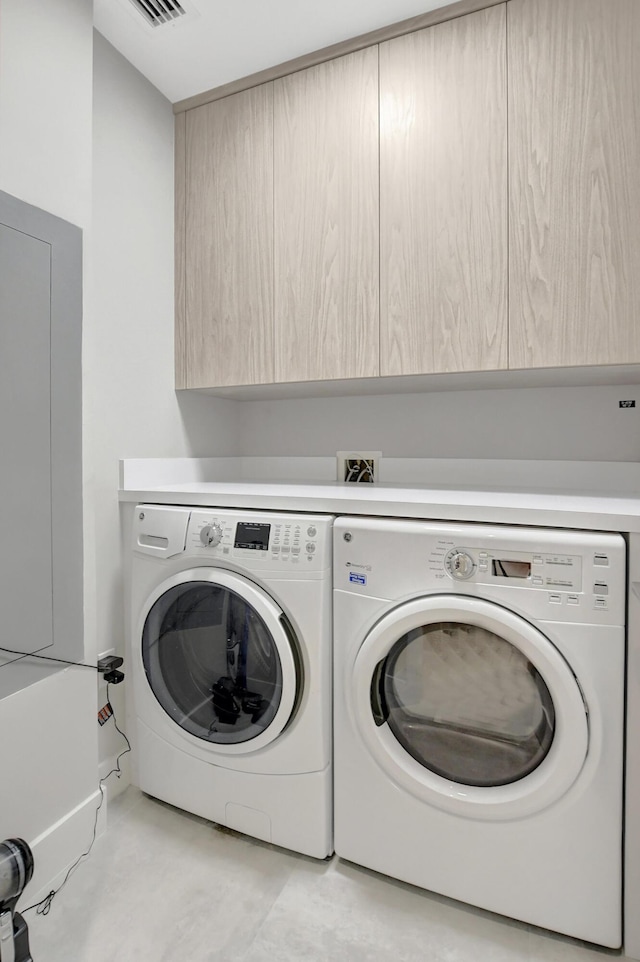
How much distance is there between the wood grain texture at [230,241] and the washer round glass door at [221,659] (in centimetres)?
78

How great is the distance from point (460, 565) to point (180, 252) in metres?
1.56

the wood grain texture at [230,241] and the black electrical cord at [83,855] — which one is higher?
the wood grain texture at [230,241]

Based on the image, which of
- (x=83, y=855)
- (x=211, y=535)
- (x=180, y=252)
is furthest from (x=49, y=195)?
(x=83, y=855)

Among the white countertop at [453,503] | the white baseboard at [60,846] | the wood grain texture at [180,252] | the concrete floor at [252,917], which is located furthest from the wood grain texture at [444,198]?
the white baseboard at [60,846]

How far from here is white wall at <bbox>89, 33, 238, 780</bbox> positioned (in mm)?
1569

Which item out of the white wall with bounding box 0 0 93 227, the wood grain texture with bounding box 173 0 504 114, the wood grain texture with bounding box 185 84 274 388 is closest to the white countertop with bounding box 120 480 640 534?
the wood grain texture with bounding box 185 84 274 388

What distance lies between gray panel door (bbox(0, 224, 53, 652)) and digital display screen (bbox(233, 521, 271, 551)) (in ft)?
1.64

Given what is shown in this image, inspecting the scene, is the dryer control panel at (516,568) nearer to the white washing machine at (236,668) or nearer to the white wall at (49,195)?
the white washing machine at (236,668)

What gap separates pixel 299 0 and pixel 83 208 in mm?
870

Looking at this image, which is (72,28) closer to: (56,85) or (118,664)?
(56,85)

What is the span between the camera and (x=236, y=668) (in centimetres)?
143

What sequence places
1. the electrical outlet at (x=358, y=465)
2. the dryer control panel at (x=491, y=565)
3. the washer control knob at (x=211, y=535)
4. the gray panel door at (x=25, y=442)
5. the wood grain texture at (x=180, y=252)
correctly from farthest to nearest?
the electrical outlet at (x=358, y=465) < the wood grain texture at (x=180, y=252) < the washer control knob at (x=211, y=535) < the gray panel door at (x=25, y=442) < the dryer control panel at (x=491, y=565)

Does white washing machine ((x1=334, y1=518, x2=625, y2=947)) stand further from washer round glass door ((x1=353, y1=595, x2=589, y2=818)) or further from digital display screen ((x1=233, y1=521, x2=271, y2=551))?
digital display screen ((x1=233, y1=521, x2=271, y2=551))

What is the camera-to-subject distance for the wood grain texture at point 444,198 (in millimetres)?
1399
